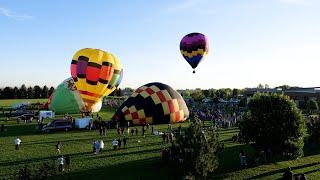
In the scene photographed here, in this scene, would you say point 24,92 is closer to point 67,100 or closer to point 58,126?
point 67,100

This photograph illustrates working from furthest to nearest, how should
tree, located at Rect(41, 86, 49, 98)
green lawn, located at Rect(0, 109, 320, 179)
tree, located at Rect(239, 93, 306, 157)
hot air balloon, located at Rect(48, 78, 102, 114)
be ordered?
tree, located at Rect(41, 86, 49, 98) → hot air balloon, located at Rect(48, 78, 102, 114) → tree, located at Rect(239, 93, 306, 157) → green lawn, located at Rect(0, 109, 320, 179)

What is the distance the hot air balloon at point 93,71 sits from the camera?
40688 mm

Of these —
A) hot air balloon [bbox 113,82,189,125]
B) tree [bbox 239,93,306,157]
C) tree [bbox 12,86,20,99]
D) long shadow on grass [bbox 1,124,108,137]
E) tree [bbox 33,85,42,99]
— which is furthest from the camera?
tree [bbox 33,85,42,99]

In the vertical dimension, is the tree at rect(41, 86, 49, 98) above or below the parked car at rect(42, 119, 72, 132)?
above

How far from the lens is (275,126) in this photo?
23.6 metres

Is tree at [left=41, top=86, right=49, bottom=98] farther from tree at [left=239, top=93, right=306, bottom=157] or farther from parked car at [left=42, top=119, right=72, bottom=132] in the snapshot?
tree at [left=239, top=93, right=306, bottom=157]

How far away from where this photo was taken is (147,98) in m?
41.3

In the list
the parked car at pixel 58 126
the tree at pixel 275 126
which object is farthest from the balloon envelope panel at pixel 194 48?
the tree at pixel 275 126

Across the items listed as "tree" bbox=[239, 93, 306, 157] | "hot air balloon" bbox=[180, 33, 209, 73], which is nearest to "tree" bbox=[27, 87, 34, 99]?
"hot air balloon" bbox=[180, 33, 209, 73]

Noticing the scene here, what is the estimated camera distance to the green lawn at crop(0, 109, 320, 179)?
2064 centimetres

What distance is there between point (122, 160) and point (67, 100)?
32.0 meters

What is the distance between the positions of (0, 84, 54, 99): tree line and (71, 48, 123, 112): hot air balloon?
9387cm

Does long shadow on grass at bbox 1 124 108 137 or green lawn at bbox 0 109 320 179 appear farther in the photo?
long shadow on grass at bbox 1 124 108 137

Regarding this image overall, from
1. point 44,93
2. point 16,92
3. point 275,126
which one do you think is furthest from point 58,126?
point 44,93
